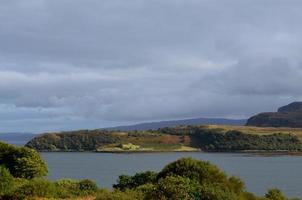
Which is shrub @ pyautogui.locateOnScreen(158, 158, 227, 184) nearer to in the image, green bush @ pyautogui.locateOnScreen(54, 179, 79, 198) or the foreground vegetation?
the foreground vegetation

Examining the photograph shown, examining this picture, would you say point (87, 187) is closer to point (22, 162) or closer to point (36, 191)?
point (36, 191)

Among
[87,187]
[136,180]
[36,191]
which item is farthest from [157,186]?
[136,180]

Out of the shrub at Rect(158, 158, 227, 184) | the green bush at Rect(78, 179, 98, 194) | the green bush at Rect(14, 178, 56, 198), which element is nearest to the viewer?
the shrub at Rect(158, 158, 227, 184)

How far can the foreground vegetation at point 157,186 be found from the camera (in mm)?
27078

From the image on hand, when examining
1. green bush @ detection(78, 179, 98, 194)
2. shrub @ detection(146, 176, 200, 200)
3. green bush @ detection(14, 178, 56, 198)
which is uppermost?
shrub @ detection(146, 176, 200, 200)

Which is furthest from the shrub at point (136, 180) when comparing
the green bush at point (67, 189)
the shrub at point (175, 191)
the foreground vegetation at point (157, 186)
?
the shrub at point (175, 191)

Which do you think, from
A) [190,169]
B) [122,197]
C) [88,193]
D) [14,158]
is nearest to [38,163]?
[14,158]

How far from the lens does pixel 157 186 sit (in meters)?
27.2

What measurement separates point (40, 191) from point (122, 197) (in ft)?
31.8

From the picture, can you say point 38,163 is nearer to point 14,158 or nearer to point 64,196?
point 14,158

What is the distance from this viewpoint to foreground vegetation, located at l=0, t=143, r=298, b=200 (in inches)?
1066


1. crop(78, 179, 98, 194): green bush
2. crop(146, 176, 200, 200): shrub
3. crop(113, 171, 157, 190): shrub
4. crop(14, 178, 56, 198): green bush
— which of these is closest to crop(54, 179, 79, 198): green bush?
crop(78, 179, 98, 194): green bush

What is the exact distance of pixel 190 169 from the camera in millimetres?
37594

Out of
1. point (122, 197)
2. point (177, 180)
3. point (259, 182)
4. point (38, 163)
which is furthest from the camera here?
point (259, 182)
